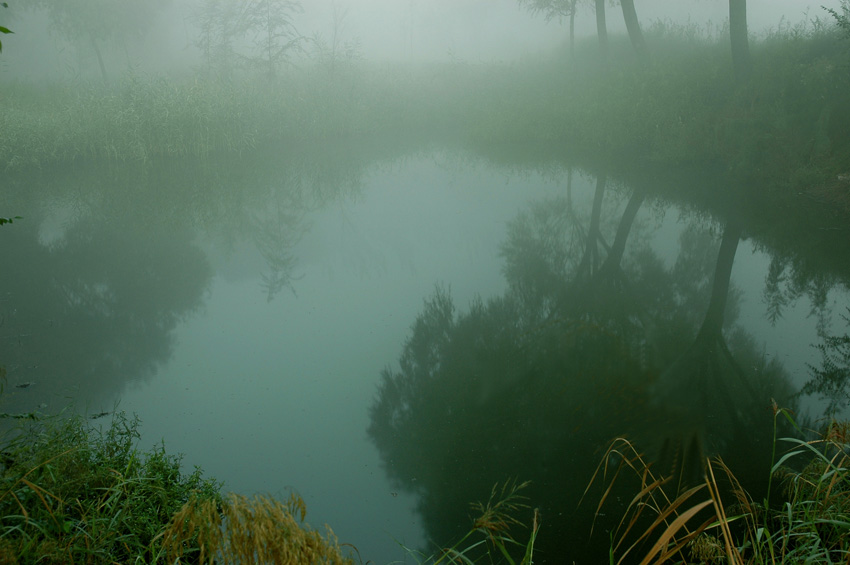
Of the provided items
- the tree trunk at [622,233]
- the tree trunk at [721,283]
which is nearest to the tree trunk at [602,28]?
the tree trunk at [622,233]

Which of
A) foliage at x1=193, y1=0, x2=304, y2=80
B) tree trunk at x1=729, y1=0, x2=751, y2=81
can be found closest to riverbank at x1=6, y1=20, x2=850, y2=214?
tree trunk at x1=729, y1=0, x2=751, y2=81

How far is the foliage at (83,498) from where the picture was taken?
233 cm

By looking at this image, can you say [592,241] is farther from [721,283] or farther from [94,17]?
[94,17]

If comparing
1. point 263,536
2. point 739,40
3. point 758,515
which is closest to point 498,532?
point 758,515

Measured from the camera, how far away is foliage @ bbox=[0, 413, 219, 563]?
7.63 ft

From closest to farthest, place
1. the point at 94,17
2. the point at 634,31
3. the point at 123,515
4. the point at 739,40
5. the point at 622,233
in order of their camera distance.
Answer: the point at 123,515 < the point at 622,233 < the point at 739,40 < the point at 634,31 < the point at 94,17

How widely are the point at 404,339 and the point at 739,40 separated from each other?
32.4 ft

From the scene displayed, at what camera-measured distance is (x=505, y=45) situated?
31.5 meters

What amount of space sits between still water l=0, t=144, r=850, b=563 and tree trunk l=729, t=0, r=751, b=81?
13.4 feet

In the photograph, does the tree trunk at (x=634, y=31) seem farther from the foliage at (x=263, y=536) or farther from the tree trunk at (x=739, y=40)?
the foliage at (x=263, y=536)

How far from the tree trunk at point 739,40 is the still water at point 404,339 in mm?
4087

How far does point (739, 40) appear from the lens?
11.6 metres

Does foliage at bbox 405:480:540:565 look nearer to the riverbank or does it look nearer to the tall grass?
the tall grass

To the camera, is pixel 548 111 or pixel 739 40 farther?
pixel 548 111
